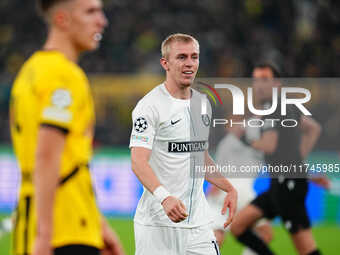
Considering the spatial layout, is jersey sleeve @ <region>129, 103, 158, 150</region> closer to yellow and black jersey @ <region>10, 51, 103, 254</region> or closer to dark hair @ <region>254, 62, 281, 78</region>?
yellow and black jersey @ <region>10, 51, 103, 254</region>

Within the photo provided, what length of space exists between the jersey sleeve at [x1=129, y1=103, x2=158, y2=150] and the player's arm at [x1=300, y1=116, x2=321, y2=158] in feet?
7.73

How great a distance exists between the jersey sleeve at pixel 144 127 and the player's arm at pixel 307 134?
2.35m

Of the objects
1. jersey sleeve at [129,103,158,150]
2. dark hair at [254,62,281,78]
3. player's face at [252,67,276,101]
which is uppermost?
dark hair at [254,62,281,78]

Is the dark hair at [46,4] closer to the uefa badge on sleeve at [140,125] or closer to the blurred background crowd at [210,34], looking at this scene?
the uefa badge on sleeve at [140,125]

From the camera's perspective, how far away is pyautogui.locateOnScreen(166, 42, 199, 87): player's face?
187 inches

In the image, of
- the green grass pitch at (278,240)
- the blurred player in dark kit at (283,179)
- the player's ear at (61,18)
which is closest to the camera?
the player's ear at (61,18)

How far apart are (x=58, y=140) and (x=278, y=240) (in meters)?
8.13

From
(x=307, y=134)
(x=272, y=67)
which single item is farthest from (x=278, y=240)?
(x=272, y=67)

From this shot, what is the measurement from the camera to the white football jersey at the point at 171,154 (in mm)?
4715

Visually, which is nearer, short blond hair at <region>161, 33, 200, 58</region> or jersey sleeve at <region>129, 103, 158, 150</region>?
jersey sleeve at <region>129, 103, 158, 150</region>

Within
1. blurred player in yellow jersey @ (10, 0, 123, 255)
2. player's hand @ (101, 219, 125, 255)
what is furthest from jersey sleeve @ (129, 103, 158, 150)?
blurred player in yellow jersey @ (10, 0, 123, 255)

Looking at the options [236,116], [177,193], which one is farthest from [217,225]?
[177,193]

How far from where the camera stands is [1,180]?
1292 cm

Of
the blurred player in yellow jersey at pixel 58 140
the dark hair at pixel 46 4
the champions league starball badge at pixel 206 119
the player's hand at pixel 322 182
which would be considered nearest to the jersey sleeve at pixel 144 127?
the champions league starball badge at pixel 206 119
